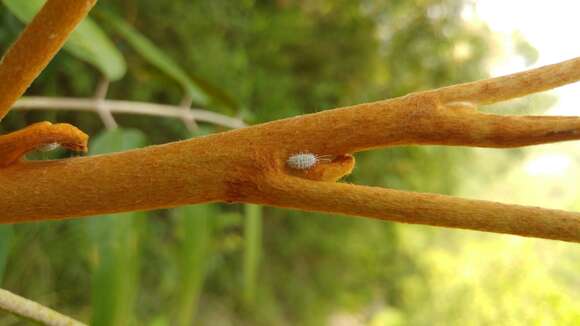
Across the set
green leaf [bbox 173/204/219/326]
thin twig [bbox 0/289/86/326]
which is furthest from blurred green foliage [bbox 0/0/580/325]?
thin twig [bbox 0/289/86/326]

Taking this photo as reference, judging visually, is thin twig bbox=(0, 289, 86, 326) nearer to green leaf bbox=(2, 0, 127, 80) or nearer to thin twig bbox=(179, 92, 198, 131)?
green leaf bbox=(2, 0, 127, 80)

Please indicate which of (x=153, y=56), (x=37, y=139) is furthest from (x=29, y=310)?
(x=153, y=56)

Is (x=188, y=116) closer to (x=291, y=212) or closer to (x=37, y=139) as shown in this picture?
(x=37, y=139)

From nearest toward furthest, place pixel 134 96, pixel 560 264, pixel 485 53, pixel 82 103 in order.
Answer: pixel 82 103, pixel 560 264, pixel 134 96, pixel 485 53

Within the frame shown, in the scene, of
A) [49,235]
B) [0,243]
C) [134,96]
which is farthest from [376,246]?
[0,243]

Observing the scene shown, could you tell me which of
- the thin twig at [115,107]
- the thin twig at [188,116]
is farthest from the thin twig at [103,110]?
the thin twig at [188,116]

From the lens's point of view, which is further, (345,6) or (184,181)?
(345,6)

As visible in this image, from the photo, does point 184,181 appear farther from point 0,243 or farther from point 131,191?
point 0,243
